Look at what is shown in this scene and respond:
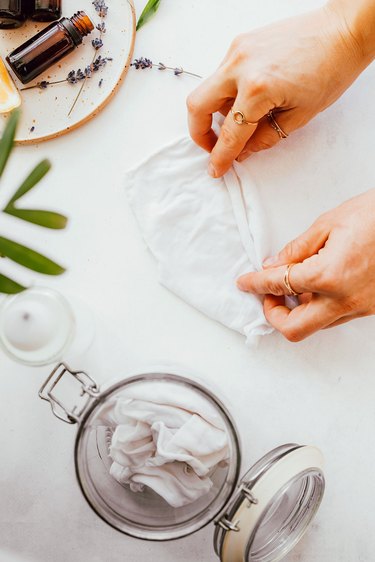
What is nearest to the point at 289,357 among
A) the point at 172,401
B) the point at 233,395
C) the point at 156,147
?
the point at 233,395

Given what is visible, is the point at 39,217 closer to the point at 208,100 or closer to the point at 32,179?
the point at 32,179

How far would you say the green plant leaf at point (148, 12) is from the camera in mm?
938

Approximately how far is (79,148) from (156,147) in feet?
0.41

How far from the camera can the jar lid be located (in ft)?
2.44

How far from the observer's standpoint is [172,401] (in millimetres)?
822

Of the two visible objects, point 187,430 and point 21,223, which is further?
point 21,223

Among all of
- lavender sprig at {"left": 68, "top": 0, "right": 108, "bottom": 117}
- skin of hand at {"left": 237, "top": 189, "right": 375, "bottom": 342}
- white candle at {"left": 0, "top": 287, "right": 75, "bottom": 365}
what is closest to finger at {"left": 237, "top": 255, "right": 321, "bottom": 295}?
skin of hand at {"left": 237, "top": 189, "right": 375, "bottom": 342}

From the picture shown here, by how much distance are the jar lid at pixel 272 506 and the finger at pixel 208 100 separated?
1.59 ft

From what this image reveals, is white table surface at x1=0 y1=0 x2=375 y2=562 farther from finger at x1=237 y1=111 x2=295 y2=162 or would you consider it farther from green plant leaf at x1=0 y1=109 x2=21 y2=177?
green plant leaf at x1=0 y1=109 x2=21 y2=177

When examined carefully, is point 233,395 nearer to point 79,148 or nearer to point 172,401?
point 172,401

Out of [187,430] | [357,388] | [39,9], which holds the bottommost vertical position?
[357,388]

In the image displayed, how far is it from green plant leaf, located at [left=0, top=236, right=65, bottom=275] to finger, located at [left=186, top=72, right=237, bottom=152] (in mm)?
414

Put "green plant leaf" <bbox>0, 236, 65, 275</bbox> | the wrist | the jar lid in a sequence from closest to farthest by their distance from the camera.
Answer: "green plant leaf" <bbox>0, 236, 65, 275</bbox> → the jar lid → the wrist

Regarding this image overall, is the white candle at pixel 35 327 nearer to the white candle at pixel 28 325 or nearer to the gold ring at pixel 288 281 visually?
the white candle at pixel 28 325
